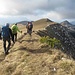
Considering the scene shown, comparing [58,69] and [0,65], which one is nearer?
[58,69]

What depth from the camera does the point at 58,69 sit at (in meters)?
18.4

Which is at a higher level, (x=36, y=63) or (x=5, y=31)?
(x=5, y=31)

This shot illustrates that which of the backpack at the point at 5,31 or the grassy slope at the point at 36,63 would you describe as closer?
the grassy slope at the point at 36,63

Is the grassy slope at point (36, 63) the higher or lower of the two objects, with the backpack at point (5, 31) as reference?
lower

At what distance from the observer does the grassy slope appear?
717 inches

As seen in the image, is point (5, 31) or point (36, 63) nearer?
point (36, 63)

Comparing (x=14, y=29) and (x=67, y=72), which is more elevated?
(x=14, y=29)

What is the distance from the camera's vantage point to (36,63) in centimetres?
1962

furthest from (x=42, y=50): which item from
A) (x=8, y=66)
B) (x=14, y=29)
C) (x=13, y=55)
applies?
(x=14, y=29)

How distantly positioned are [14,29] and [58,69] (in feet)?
39.6

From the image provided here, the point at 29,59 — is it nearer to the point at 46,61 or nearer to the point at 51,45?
the point at 46,61

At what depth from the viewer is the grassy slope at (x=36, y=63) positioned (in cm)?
1822

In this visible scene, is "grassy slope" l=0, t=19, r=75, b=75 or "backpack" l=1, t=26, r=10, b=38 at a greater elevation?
"backpack" l=1, t=26, r=10, b=38

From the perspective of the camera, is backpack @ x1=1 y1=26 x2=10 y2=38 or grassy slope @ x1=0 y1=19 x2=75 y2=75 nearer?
grassy slope @ x1=0 y1=19 x2=75 y2=75
